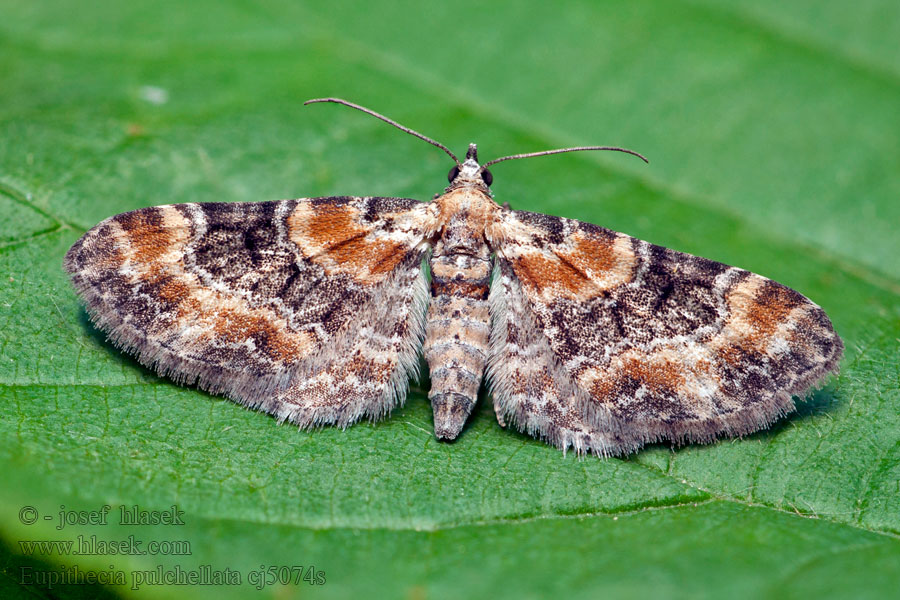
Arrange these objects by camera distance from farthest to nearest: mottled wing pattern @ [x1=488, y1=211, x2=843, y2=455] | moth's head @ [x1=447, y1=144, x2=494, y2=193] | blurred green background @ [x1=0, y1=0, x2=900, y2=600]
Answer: moth's head @ [x1=447, y1=144, x2=494, y2=193] < mottled wing pattern @ [x1=488, y1=211, x2=843, y2=455] < blurred green background @ [x1=0, y1=0, x2=900, y2=600]

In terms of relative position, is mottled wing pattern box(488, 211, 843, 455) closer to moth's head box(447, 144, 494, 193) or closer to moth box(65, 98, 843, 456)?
moth box(65, 98, 843, 456)

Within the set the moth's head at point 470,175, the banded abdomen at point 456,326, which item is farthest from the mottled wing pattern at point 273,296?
the moth's head at point 470,175

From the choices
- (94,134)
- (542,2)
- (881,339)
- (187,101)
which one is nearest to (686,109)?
(542,2)

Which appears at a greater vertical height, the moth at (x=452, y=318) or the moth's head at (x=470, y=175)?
the moth's head at (x=470, y=175)

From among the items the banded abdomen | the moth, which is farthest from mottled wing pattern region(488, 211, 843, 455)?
the banded abdomen

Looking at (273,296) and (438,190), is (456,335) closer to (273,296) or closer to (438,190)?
(273,296)

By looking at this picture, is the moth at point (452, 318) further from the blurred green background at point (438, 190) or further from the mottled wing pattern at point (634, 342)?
the blurred green background at point (438, 190)

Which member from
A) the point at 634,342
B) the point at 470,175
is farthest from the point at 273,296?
the point at 634,342
